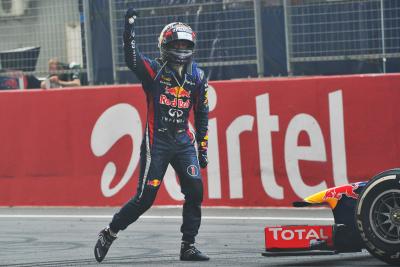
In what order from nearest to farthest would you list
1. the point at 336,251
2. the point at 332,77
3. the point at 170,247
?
the point at 336,251 → the point at 170,247 → the point at 332,77

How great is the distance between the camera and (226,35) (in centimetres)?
1309

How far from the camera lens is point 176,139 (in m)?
8.17

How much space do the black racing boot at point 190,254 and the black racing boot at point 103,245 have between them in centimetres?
53

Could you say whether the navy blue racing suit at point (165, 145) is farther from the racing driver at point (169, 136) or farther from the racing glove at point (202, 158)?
the racing glove at point (202, 158)

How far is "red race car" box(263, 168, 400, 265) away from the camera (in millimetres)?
7105

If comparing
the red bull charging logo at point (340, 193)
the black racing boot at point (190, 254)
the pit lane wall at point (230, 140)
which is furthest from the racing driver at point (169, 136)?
the pit lane wall at point (230, 140)

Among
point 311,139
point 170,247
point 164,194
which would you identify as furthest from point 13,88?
point 170,247

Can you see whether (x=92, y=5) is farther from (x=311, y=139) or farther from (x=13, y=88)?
(x=311, y=139)

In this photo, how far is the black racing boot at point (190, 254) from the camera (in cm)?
807

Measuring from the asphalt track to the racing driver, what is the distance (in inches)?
10.3

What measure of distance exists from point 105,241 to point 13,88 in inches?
248

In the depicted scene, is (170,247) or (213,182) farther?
(213,182)

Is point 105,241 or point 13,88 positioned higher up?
point 13,88

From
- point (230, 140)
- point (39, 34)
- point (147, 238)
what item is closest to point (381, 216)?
point (147, 238)
